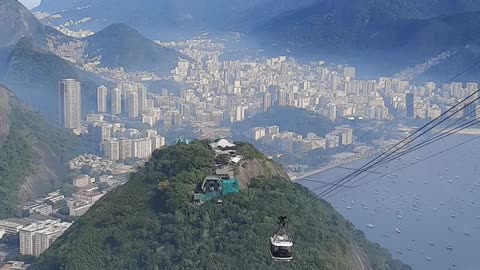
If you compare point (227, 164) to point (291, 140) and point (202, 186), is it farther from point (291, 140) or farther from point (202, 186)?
point (291, 140)

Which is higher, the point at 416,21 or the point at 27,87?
the point at 416,21

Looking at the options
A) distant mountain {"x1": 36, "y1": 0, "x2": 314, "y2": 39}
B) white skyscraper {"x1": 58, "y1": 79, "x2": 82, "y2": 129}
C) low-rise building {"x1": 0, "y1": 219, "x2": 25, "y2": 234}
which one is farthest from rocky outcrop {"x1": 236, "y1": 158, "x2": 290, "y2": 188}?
distant mountain {"x1": 36, "y1": 0, "x2": 314, "y2": 39}

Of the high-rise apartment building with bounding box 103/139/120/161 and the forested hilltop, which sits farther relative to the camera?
the high-rise apartment building with bounding box 103/139/120/161

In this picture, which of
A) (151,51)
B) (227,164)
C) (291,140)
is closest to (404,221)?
(227,164)

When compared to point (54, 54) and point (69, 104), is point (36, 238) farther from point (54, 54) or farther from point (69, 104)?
point (54, 54)

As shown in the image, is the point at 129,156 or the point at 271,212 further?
the point at 129,156

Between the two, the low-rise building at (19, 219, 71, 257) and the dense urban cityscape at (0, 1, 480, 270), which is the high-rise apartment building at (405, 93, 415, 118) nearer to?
the dense urban cityscape at (0, 1, 480, 270)
